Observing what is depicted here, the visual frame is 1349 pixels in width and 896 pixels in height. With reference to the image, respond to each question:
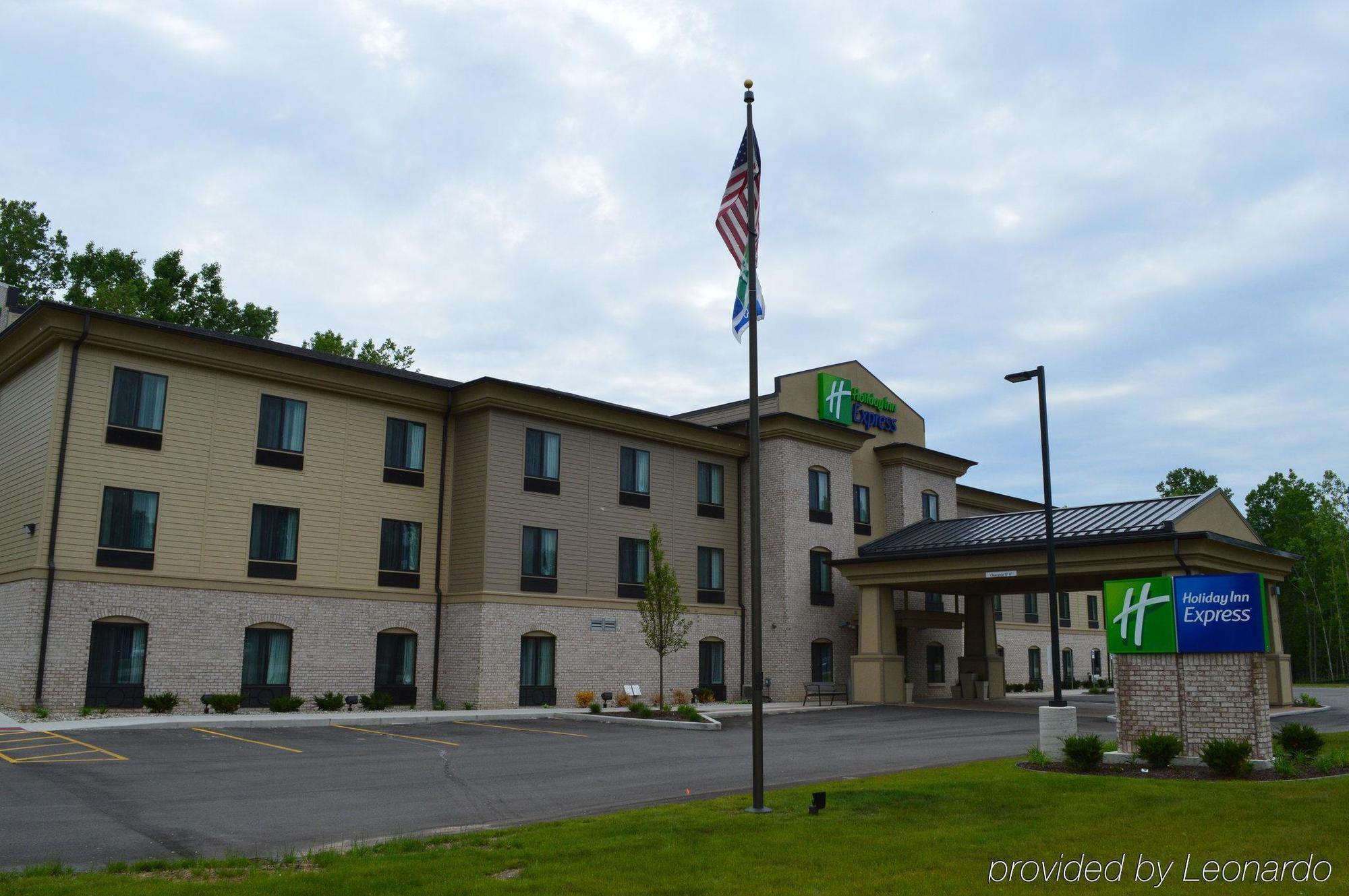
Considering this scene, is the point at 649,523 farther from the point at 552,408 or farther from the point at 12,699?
the point at 12,699

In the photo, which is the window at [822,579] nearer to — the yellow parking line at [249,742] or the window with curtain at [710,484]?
the window with curtain at [710,484]

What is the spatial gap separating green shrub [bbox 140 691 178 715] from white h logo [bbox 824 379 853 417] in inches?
1039

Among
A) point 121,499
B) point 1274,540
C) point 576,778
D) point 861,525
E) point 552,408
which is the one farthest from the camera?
point 1274,540

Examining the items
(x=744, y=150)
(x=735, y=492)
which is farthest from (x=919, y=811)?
(x=735, y=492)

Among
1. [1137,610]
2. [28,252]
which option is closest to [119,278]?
[28,252]

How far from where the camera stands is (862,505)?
44.6 metres

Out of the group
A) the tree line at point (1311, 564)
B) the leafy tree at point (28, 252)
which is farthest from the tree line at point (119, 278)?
the tree line at point (1311, 564)

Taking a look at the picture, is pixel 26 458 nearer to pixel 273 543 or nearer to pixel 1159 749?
pixel 273 543

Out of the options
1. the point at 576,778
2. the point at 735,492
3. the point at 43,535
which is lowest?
the point at 576,778

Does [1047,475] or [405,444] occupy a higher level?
[405,444]

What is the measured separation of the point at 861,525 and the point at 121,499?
28.4 metres

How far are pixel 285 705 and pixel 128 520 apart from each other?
6268mm

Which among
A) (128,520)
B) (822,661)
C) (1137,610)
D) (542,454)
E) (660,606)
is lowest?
(822,661)

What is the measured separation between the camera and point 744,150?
588 inches
